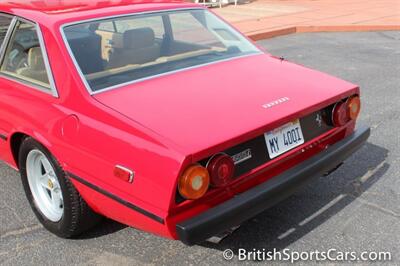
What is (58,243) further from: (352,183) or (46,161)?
(352,183)

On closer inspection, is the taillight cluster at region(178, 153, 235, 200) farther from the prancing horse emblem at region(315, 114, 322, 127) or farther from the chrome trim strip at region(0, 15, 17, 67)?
the chrome trim strip at region(0, 15, 17, 67)

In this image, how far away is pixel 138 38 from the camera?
11.1ft

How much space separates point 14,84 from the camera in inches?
132

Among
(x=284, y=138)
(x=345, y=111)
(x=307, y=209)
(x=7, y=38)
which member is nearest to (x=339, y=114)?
(x=345, y=111)

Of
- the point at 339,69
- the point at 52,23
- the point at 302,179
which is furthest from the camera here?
the point at 339,69

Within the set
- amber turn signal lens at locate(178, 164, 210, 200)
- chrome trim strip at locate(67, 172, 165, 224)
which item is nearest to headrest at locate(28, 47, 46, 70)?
chrome trim strip at locate(67, 172, 165, 224)

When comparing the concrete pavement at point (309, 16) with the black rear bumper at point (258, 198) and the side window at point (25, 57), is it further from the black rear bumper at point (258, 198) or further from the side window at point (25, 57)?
the black rear bumper at point (258, 198)

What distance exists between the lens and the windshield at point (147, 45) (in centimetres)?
303

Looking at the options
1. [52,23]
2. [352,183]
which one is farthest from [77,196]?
[352,183]

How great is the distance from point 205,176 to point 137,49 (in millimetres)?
1306

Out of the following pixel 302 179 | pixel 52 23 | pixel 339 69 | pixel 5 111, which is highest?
pixel 52 23

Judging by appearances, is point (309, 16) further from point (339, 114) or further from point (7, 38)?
point (7, 38)

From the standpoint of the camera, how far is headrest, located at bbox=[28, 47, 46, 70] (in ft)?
10.4

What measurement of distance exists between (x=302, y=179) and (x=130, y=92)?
3.79 feet
